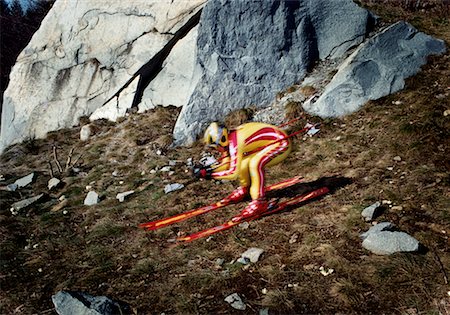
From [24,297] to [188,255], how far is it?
9.33ft

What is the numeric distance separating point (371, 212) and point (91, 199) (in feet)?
23.1

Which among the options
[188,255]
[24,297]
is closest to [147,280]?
[188,255]

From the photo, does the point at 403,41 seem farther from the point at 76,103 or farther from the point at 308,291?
the point at 76,103

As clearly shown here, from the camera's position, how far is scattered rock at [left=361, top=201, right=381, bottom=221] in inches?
267

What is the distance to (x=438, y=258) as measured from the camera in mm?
5512

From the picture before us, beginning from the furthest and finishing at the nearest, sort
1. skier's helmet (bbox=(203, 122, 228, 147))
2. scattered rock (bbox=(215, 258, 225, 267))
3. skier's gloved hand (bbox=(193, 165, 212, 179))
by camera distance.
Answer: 1. skier's gloved hand (bbox=(193, 165, 212, 179))
2. skier's helmet (bbox=(203, 122, 228, 147))
3. scattered rock (bbox=(215, 258, 225, 267))

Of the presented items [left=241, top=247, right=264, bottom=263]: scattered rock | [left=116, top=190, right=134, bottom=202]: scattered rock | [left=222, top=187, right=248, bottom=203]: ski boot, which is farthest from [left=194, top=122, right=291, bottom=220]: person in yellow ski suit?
[left=116, top=190, right=134, bottom=202]: scattered rock

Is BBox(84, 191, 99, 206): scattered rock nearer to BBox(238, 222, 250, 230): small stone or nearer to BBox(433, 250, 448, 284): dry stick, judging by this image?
BBox(238, 222, 250, 230): small stone

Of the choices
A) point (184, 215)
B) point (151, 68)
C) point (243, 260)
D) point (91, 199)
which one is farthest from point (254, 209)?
point (151, 68)

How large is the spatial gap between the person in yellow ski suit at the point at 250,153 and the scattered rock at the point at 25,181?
682 centimetres

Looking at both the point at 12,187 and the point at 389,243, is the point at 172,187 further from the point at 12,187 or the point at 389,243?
the point at 389,243

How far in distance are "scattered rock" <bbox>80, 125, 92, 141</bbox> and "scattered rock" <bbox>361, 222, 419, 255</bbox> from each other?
11.9 meters

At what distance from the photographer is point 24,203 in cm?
1002

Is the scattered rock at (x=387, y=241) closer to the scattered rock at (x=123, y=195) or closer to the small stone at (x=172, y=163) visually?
the scattered rock at (x=123, y=195)
